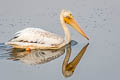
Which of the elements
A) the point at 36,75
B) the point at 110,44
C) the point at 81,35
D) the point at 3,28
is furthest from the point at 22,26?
the point at 36,75

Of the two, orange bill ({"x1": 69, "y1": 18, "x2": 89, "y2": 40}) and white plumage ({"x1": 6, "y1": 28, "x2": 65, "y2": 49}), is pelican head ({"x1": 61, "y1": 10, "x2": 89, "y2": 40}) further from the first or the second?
white plumage ({"x1": 6, "y1": 28, "x2": 65, "y2": 49})

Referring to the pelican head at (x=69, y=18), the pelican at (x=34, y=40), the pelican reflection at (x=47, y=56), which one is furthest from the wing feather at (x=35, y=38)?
the pelican head at (x=69, y=18)

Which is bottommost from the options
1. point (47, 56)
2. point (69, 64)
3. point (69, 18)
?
point (69, 64)

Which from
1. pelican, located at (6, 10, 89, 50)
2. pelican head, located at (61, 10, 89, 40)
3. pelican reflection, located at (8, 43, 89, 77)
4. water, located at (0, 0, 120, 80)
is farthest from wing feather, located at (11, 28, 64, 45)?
pelican head, located at (61, 10, 89, 40)

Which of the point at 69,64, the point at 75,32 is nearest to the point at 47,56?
the point at 69,64

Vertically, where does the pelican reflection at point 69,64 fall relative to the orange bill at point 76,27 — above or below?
below

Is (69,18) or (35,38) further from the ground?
(69,18)

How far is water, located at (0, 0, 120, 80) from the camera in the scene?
23.2 feet

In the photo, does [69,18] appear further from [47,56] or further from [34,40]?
[47,56]

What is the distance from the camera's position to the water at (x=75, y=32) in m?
7.07

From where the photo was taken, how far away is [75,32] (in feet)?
31.5

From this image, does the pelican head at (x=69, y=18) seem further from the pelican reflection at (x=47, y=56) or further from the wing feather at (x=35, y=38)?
the wing feather at (x=35, y=38)

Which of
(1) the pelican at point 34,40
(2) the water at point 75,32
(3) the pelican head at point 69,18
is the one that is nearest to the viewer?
(2) the water at point 75,32

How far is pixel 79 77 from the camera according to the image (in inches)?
270
